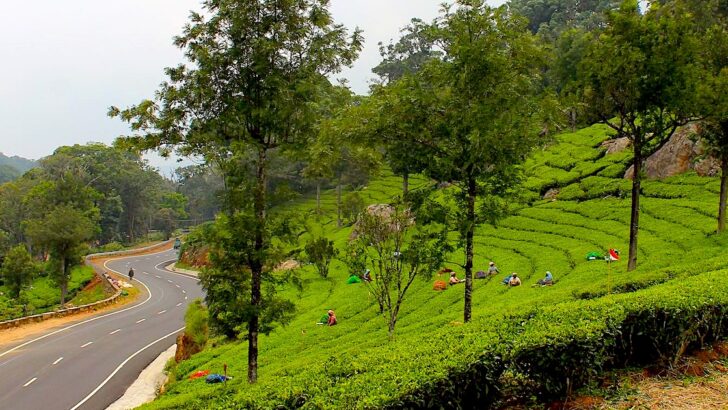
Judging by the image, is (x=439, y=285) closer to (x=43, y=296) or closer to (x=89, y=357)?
(x=89, y=357)

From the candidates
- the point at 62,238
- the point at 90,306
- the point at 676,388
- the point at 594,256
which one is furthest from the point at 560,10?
the point at 676,388

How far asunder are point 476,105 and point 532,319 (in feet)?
18.6

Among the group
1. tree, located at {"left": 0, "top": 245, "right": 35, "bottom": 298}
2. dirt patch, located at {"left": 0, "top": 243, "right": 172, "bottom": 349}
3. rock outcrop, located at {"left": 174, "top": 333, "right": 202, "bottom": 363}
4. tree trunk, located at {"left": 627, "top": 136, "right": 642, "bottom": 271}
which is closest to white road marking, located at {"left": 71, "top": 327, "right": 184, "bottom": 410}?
rock outcrop, located at {"left": 174, "top": 333, "right": 202, "bottom": 363}

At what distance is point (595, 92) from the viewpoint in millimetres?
17734

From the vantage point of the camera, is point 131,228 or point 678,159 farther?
point 131,228

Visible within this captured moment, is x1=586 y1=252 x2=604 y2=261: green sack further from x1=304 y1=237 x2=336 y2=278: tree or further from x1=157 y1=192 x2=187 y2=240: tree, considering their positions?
x1=157 y1=192 x2=187 y2=240: tree

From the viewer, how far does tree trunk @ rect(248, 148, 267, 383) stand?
10.6m

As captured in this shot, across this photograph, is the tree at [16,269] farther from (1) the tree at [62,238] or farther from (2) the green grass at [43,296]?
(1) the tree at [62,238]

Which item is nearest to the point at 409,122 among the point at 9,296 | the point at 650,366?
the point at 650,366

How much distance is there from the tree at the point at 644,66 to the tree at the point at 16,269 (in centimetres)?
5069

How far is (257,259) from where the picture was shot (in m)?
10.6

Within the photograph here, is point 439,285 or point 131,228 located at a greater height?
point 439,285

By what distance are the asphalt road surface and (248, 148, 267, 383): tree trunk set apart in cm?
427

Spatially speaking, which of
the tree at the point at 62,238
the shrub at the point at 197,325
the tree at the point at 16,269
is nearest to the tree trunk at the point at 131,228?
the tree at the point at 16,269
